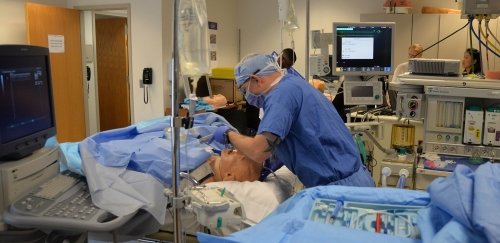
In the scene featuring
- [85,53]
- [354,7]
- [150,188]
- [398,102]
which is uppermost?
[354,7]

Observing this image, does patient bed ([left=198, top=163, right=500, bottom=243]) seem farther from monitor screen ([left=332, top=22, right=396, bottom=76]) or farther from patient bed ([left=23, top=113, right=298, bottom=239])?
monitor screen ([left=332, top=22, right=396, bottom=76])

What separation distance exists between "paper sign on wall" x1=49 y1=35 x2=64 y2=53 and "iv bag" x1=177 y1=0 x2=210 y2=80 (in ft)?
13.3

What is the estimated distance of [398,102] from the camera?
2809mm

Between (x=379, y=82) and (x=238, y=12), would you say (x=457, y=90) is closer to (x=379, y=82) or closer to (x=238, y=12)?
(x=379, y=82)

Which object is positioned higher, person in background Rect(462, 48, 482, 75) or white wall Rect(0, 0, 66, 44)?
white wall Rect(0, 0, 66, 44)

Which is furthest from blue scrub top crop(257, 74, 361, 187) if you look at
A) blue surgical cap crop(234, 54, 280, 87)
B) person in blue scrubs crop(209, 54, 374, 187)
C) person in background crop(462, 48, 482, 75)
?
person in background crop(462, 48, 482, 75)

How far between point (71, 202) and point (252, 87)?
1.07 metres

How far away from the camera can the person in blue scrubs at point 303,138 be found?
6.79 ft

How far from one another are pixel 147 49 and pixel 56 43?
102cm

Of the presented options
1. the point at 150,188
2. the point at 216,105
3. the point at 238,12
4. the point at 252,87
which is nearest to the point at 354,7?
the point at 238,12

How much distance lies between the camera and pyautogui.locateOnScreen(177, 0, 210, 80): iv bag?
1.58 meters

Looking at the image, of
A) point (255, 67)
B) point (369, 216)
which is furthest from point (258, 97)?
point (369, 216)

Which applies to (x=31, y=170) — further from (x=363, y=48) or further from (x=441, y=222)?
(x=363, y=48)

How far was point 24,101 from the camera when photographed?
1615mm
